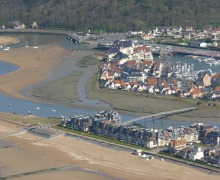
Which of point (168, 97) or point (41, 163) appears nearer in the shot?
point (41, 163)

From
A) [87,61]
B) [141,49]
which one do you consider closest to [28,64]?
→ [87,61]

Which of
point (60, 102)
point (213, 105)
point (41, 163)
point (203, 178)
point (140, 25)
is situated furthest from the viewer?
point (140, 25)

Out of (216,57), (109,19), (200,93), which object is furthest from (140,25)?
(200,93)

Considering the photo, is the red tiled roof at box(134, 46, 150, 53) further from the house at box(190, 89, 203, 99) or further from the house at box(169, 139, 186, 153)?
the house at box(169, 139, 186, 153)

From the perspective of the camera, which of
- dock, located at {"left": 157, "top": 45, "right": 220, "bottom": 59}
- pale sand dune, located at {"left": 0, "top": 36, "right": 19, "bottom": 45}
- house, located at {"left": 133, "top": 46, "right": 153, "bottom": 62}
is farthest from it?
pale sand dune, located at {"left": 0, "top": 36, "right": 19, "bottom": 45}

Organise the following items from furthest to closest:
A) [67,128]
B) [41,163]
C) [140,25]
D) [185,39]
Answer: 1. [140,25]
2. [185,39]
3. [67,128]
4. [41,163]

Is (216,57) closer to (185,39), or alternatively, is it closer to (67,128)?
(185,39)

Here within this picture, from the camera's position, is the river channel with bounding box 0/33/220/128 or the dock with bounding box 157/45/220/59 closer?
the river channel with bounding box 0/33/220/128

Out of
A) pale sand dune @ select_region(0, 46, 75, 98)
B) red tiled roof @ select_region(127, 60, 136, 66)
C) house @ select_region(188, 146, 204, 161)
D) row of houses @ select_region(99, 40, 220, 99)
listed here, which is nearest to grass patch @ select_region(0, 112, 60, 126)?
pale sand dune @ select_region(0, 46, 75, 98)

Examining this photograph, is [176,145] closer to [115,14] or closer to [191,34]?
[191,34]
